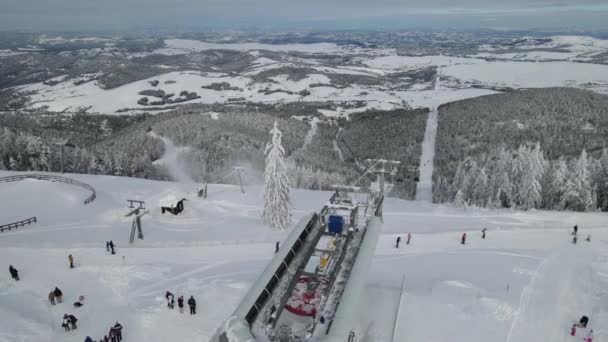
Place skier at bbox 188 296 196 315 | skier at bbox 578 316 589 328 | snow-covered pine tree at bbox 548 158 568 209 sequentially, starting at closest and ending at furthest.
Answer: skier at bbox 188 296 196 315
skier at bbox 578 316 589 328
snow-covered pine tree at bbox 548 158 568 209

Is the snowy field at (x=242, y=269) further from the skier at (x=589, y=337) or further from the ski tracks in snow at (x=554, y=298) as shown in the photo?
the skier at (x=589, y=337)

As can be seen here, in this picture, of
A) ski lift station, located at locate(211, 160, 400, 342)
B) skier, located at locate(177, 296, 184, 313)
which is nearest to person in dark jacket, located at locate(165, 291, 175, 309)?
skier, located at locate(177, 296, 184, 313)

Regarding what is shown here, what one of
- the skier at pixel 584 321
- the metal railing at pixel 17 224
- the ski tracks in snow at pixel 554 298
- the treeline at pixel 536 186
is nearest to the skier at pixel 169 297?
the ski tracks in snow at pixel 554 298

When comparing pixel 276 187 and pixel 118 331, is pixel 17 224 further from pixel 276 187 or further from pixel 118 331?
pixel 118 331

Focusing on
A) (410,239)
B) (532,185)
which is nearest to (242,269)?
(410,239)

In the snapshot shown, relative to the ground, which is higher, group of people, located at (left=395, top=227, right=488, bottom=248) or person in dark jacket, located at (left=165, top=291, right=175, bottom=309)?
person in dark jacket, located at (left=165, top=291, right=175, bottom=309)

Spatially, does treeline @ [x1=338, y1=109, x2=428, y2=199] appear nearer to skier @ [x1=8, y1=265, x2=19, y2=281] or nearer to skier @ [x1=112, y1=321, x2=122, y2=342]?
skier @ [x1=8, y1=265, x2=19, y2=281]
